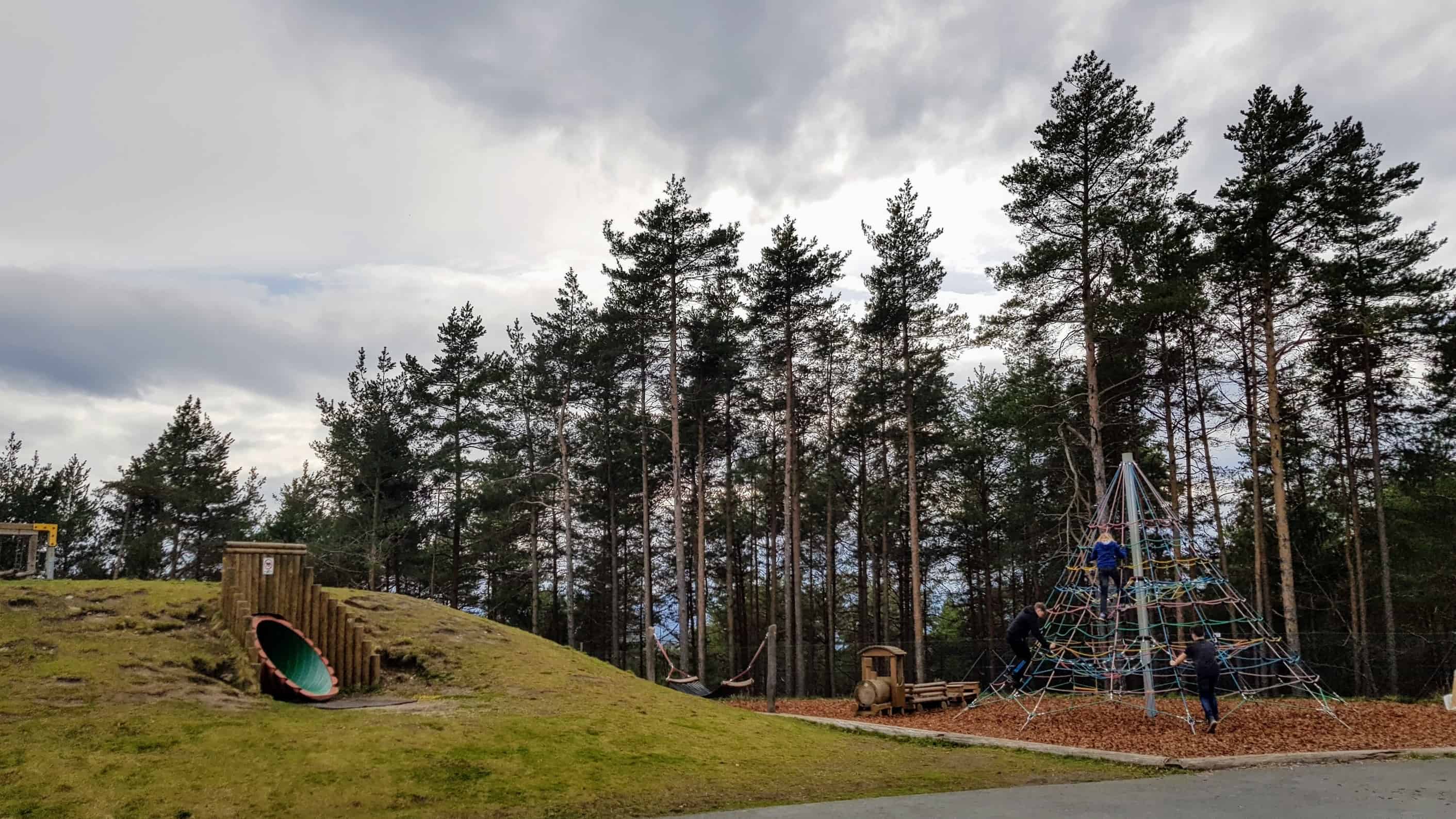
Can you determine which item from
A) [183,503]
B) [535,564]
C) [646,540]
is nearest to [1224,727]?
[646,540]

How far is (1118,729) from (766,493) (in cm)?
2413

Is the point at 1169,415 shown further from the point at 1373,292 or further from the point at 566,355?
the point at 566,355

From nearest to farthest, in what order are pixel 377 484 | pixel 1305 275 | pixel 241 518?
1. pixel 1305 275
2. pixel 377 484
3. pixel 241 518

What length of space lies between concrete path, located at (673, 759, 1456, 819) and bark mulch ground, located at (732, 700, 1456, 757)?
1.85 meters

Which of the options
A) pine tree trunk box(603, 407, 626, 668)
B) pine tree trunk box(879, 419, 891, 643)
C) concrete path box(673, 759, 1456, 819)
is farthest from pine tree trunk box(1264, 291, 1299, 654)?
pine tree trunk box(603, 407, 626, 668)

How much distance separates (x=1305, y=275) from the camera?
2019cm

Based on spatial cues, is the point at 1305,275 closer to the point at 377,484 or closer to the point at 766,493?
the point at 766,493

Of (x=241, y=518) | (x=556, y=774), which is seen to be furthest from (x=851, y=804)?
(x=241, y=518)

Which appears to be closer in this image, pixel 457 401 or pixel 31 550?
pixel 31 550

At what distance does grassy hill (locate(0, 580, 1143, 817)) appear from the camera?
26.0 feet

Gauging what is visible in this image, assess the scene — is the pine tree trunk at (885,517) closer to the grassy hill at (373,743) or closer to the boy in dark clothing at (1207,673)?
the grassy hill at (373,743)

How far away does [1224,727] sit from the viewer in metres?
13.4

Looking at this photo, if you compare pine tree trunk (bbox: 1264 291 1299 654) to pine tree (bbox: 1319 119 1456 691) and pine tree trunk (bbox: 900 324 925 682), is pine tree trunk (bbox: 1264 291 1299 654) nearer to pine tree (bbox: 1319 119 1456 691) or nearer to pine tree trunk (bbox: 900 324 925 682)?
pine tree (bbox: 1319 119 1456 691)

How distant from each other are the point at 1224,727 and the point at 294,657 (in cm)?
1506
